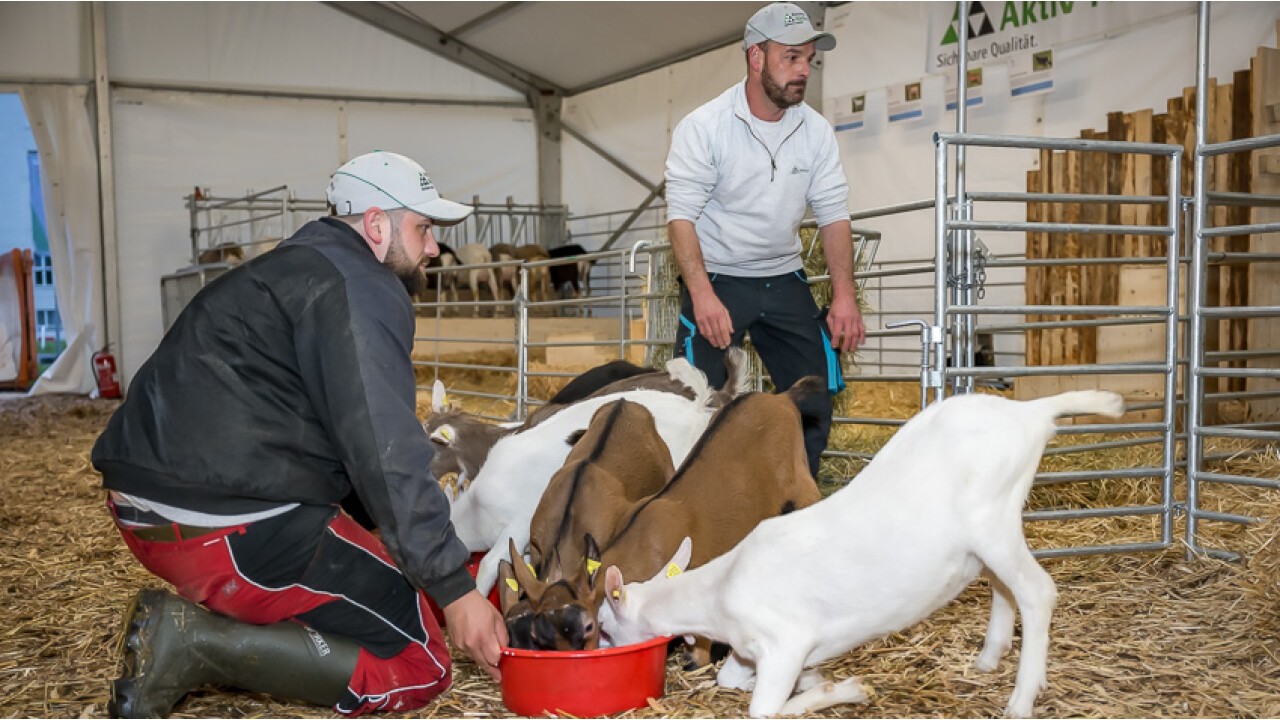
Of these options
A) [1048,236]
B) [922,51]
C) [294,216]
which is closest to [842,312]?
[1048,236]

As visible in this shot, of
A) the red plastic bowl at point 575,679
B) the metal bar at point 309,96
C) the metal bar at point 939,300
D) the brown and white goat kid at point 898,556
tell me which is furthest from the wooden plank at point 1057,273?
the metal bar at point 309,96

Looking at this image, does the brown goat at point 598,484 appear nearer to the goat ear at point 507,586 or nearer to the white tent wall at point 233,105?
the goat ear at point 507,586

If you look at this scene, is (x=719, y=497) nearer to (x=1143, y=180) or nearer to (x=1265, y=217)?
(x=1265, y=217)

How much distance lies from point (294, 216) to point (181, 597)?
1489cm

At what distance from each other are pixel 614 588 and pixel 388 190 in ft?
4.20

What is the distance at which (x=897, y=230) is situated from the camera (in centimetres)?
1209

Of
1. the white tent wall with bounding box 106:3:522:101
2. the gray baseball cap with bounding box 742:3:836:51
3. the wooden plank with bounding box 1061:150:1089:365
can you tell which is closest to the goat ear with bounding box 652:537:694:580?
the gray baseball cap with bounding box 742:3:836:51

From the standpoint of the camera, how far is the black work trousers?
4773 mm

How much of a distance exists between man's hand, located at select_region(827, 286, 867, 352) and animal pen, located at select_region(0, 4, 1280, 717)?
0.21 metres

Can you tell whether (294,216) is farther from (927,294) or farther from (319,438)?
(319,438)

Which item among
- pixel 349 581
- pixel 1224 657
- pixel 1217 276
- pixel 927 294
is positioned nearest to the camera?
pixel 349 581

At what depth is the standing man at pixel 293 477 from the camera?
2.88 meters

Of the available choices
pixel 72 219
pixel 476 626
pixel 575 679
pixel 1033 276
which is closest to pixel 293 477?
pixel 476 626

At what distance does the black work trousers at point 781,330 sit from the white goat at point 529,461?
13cm
